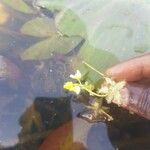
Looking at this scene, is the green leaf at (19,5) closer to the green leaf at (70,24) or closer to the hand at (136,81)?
the green leaf at (70,24)

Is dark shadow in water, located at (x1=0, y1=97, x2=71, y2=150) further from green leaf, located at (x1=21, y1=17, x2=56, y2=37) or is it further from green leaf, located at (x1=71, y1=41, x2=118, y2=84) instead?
green leaf, located at (x1=21, y1=17, x2=56, y2=37)

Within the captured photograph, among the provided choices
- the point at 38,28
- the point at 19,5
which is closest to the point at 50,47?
the point at 38,28

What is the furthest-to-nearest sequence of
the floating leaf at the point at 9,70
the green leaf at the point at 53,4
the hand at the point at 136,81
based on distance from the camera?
the green leaf at the point at 53,4 → the floating leaf at the point at 9,70 → the hand at the point at 136,81

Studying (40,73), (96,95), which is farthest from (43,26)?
(96,95)

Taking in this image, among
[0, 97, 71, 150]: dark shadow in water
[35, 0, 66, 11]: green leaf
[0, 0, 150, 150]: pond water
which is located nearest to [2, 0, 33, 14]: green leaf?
[35, 0, 66, 11]: green leaf

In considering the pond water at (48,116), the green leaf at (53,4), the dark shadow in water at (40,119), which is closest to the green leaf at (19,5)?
the green leaf at (53,4)

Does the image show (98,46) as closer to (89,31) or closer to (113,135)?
(89,31)

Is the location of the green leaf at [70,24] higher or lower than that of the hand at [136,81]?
higher
